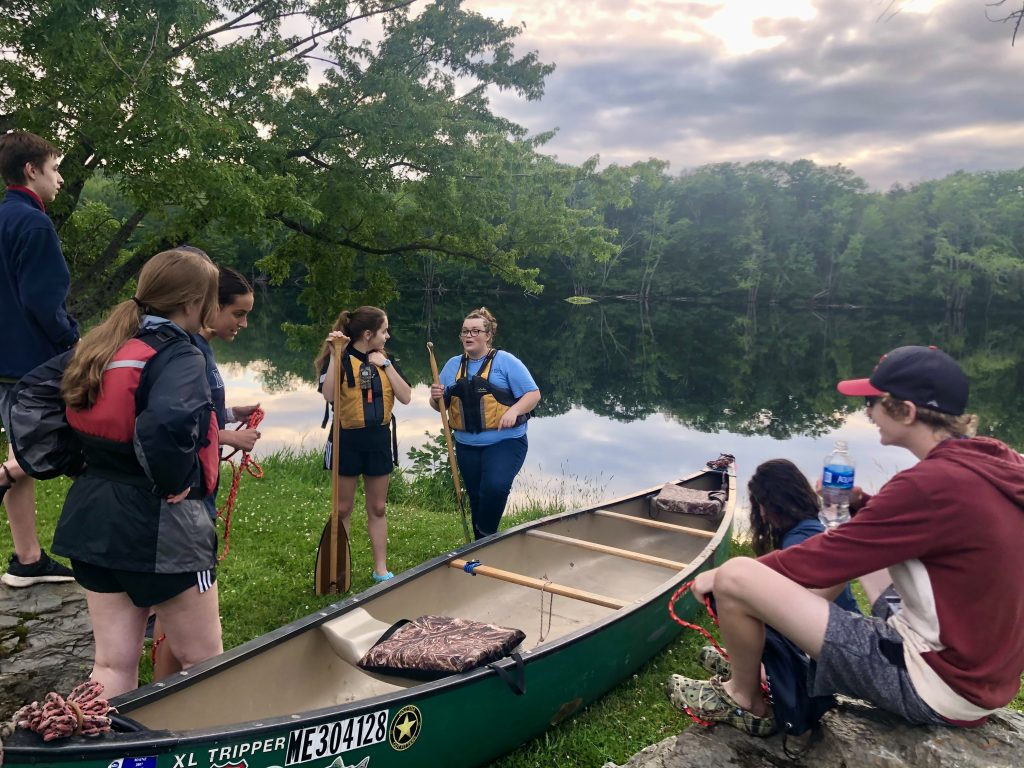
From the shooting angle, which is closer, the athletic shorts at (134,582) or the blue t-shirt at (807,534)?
the athletic shorts at (134,582)

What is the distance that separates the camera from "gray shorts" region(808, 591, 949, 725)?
2680 mm

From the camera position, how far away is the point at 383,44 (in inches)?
547

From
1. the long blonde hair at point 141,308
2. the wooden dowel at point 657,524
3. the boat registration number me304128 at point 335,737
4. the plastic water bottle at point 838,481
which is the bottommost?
the wooden dowel at point 657,524

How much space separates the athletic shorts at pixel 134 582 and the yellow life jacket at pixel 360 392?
8.65ft

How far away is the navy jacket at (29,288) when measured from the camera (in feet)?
12.5

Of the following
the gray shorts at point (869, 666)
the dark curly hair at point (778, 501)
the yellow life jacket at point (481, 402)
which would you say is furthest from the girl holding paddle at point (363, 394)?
the gray shorts at point (869, 666)

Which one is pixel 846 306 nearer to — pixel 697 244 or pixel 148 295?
pixel 697 244

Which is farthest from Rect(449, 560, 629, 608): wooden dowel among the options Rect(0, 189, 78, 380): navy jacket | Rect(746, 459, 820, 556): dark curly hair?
Rect(0, 189, 78, 380): navy jacket

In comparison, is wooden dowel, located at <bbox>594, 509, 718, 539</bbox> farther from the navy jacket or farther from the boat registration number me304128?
the navy jacket

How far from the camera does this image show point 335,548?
5.58 metres

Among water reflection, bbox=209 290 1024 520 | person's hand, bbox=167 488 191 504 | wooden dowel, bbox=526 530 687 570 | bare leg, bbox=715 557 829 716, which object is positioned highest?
person's hand, bbox=167 488 191 504

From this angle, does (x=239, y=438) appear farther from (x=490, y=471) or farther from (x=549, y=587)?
(x=490, y=471)

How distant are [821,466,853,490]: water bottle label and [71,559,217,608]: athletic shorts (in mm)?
2824

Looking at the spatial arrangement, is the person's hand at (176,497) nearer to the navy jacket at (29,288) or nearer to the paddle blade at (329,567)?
the navy jacket at (29,288)
